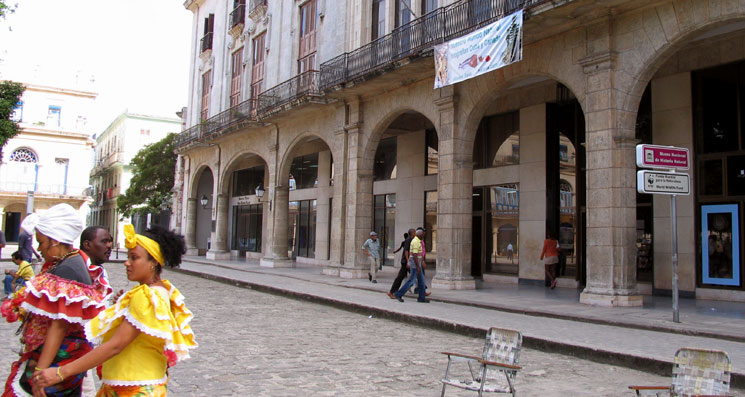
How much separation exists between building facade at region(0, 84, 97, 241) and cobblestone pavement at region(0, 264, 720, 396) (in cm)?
4832

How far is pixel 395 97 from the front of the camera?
18.3 meters

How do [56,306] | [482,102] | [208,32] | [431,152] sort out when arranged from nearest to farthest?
[56,306] < [482,102] < [431,152] < [208,32]

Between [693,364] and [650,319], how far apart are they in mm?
6470

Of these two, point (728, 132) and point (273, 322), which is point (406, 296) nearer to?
point (273, 322)

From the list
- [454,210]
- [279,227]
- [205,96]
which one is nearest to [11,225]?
[205,96]

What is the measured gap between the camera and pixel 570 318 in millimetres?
10469

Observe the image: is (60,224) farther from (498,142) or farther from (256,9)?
(256,9)

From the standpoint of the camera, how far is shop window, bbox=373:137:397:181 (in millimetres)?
23172

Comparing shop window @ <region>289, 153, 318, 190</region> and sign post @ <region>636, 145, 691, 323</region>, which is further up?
shop window @ <region>289, 153, 318, 190</region>

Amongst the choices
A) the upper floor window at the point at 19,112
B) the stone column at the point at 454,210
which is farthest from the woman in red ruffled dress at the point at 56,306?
the upper floor window at the point at 19,112

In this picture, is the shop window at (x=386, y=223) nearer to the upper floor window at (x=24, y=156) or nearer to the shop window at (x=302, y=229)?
the shop window at (x=302, y=229)

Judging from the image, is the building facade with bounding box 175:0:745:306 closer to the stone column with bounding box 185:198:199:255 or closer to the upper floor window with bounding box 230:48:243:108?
the upper floor window with bounding box 230:48:243:108

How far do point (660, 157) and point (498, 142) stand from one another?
8.92m

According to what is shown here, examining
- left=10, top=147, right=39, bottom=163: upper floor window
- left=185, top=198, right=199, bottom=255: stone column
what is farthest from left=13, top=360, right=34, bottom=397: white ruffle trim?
left=10, top=147, right=39, bottom=163: upper floor window
